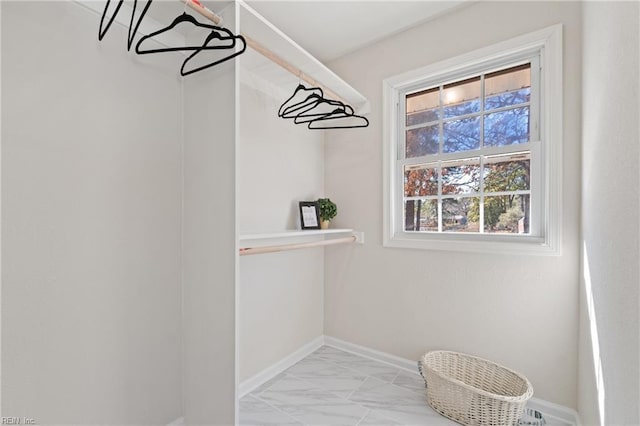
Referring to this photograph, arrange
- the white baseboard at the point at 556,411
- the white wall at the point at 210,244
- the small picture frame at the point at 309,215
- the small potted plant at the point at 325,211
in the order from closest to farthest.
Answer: the white wall at the point at 210,244, the white baseboard at the point at 556,411, the small picture frame at the point at 309,215, the small potted plant at the point at 325,211

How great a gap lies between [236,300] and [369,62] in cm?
210

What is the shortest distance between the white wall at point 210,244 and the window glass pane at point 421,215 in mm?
1477

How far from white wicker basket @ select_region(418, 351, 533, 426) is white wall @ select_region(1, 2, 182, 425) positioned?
1.46 metres

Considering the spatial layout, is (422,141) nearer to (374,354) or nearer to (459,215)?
(459,215)

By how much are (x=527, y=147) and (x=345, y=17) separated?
4.80 feet

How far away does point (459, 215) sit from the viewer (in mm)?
2074

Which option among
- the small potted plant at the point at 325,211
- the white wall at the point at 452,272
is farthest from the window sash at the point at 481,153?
the small potted plant at the point at 325,211

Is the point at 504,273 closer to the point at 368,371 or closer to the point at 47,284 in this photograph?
the point at 368,371

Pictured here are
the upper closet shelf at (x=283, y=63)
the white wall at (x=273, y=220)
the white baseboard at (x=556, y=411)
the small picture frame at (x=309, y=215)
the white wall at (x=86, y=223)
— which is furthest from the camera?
the small picture frame at (x=309, y=215)

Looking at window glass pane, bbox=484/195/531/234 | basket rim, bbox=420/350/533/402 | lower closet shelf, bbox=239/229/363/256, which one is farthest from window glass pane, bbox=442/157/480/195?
basket rim, bbox=420/350/533/402

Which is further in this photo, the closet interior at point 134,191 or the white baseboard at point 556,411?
the white baseboard at point 556,411

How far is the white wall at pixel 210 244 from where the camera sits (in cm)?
129

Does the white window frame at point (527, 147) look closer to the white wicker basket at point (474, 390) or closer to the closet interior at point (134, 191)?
the white wicker basket at point (474, 390)

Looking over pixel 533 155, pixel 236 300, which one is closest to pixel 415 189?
pixel 533 155
